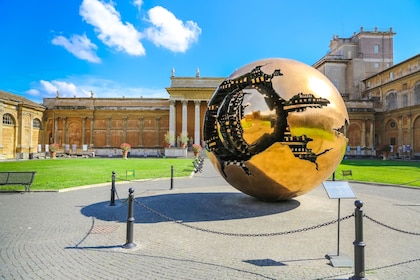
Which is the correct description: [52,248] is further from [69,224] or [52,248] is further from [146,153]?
[146,153]

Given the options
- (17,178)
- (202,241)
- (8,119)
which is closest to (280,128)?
(202,241)

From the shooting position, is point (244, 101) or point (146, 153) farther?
point (146, 153)

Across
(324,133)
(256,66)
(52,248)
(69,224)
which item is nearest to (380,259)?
(324,133)

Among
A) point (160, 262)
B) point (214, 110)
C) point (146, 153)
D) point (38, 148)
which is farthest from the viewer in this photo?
point (146, 153)

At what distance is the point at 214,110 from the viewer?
788cm

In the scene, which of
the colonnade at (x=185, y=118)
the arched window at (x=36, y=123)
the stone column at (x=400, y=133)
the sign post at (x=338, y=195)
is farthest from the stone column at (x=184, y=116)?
the sign post at (x=338, y=195)

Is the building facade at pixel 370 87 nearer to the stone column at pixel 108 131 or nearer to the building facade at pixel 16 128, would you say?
the stone column at pixel 108 131

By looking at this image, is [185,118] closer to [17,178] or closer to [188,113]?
[188,113]

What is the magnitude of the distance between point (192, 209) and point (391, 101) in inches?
2203

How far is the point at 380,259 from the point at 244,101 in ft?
14.4

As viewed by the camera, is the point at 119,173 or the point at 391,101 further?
the point at 391,101

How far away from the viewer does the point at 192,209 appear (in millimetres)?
8164

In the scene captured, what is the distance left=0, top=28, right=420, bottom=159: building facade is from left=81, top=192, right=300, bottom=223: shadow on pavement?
42776 mm

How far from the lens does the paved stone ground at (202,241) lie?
4238 mm
